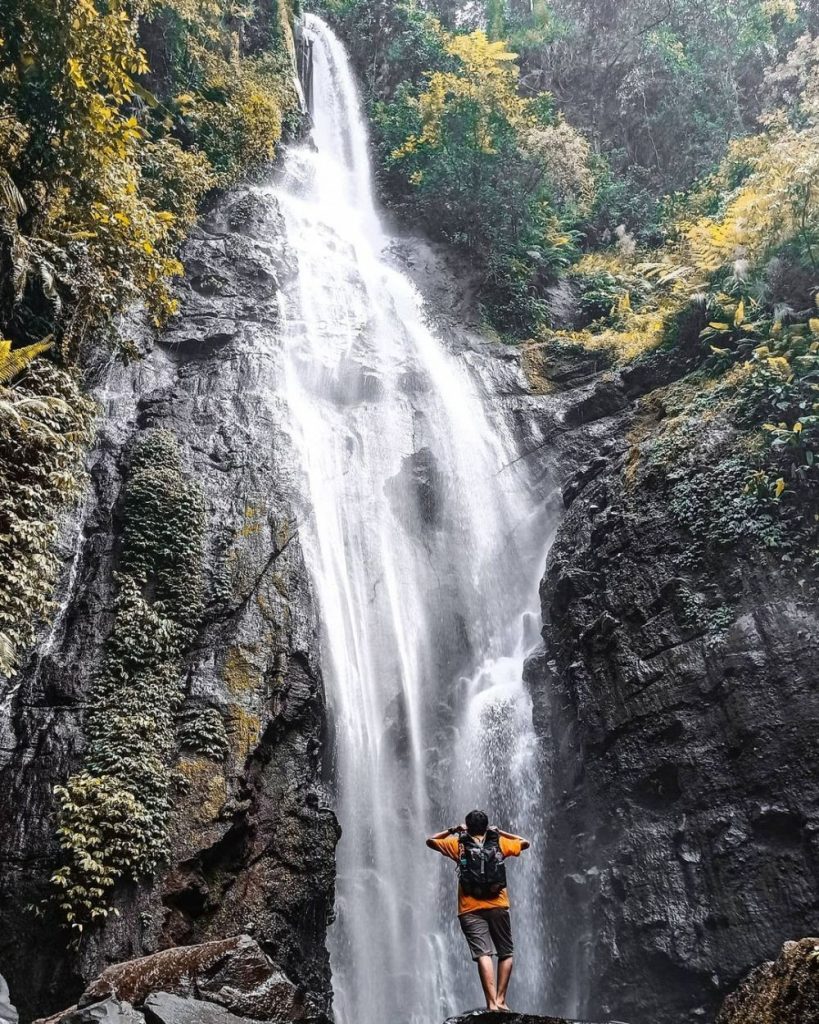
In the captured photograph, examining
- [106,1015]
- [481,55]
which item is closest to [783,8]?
[481,55]

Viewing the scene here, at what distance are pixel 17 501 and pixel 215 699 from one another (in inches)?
138

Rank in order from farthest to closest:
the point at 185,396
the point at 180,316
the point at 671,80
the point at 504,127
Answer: the point at 671,80 → the point at 504,127 → the point at 180,316 → the point at 185,396

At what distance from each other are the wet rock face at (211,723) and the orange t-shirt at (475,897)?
153 cm

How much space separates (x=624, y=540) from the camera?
465 inches

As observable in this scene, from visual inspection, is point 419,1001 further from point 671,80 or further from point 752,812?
point 671,80

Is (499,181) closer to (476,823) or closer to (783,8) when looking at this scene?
(783,8)

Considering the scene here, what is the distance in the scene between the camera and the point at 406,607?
1368 cm

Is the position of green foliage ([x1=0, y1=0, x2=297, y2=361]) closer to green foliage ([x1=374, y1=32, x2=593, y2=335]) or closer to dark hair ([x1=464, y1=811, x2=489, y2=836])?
dark hair ([x1=464, y1=811, x2=489, y2=836])

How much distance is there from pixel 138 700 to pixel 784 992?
7.81 meters

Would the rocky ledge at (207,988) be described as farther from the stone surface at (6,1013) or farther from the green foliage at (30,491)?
the green foliage at (30,491)

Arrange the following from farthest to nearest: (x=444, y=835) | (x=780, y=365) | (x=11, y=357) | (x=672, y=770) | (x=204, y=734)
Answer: (x=780, y=365), (x=672, y=770), (x=204, y=734), (x=11, y=357), (x=444, y=835)

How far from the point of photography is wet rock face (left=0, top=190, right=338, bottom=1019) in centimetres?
796

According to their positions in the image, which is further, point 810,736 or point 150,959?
point 810,736

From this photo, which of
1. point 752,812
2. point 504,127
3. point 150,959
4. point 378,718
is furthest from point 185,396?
point 504,127
